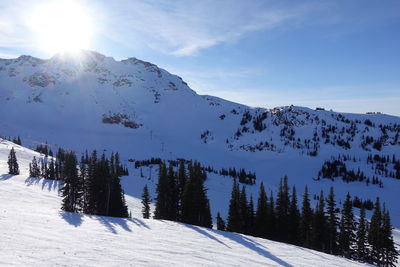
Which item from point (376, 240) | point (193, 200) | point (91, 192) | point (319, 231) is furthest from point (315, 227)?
point (91, 192)

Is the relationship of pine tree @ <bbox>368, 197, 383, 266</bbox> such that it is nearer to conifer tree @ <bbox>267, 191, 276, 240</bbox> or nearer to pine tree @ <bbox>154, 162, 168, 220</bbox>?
conifer tree @ <bbox>267, 191, 276, 240</bbox>

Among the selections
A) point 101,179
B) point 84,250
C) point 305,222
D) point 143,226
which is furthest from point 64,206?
point 305,222

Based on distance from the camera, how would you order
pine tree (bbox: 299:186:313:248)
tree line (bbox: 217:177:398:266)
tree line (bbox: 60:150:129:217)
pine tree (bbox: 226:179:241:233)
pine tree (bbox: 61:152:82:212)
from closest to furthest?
pine tree (bbox: 226:179:241:233) → pine tree (bbox: 61:152:82:212) → tree line (bbox: 217:177:398:266) → tree line (bbox: 60:150:129:217) → pine tree (bbox: 299:186:313:248)

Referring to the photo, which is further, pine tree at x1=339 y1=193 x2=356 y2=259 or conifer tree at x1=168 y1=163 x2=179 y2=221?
pine tree at x1=339 y1=193 x2=356 y2=259

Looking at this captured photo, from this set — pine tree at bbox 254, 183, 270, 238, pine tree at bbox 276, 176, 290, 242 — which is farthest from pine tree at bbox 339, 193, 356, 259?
pine tree at bbox 254, 183, 270, 238

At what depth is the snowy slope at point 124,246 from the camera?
19.2 metres

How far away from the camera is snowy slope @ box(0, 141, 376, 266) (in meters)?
19.2

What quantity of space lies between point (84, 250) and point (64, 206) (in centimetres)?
3312

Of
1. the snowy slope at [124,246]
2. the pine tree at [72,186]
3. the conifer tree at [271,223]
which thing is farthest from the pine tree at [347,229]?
the pine tree at [72,186]

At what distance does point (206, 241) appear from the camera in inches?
1254

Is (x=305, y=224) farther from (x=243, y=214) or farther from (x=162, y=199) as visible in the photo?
(x=162, y=199)

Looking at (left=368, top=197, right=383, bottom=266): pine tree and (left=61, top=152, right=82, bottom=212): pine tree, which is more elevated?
(left=61, top=152, right=82, bottom=212): pine tree

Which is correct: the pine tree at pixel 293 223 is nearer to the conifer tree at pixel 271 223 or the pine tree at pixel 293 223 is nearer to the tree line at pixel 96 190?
the conifer tree at pixel 271 223

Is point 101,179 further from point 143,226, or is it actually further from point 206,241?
point 206,241
